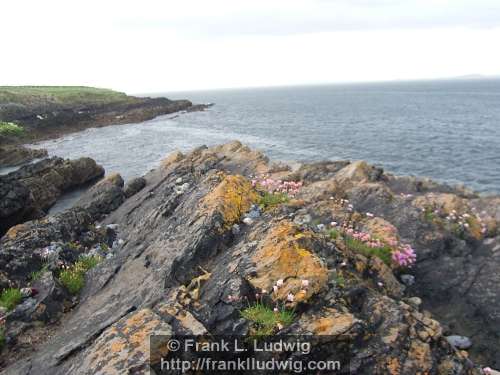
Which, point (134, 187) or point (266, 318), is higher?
point (266, 318)

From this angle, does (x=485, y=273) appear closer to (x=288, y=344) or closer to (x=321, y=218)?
(x=321, y=218)

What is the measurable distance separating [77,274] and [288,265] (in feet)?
25.4

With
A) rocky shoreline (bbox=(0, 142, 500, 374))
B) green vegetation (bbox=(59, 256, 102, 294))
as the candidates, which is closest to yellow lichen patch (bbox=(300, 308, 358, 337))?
rocky shoreline (bbox=(0, 142, 500, 374))

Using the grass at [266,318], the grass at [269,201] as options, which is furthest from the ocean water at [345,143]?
the grass at [266,318]

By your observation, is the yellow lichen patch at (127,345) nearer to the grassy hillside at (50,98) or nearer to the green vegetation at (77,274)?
the green vegetation at (77,274)

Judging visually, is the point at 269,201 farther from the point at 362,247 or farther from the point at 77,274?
the point at 77,274

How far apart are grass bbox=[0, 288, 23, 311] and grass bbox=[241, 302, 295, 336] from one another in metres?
7.42

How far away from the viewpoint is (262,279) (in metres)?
8.02

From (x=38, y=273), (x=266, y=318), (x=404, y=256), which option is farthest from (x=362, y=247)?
(x=38, y=273)

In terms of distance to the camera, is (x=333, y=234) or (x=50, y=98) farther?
(x=50, y=98)

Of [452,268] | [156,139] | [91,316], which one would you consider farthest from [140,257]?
[156,139]

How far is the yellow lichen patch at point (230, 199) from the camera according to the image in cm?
1080

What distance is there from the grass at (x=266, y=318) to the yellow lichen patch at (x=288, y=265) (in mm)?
336

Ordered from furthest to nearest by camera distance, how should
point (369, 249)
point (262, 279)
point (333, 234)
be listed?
point (369, 249) < point (333, 234) < point (262, 279)
